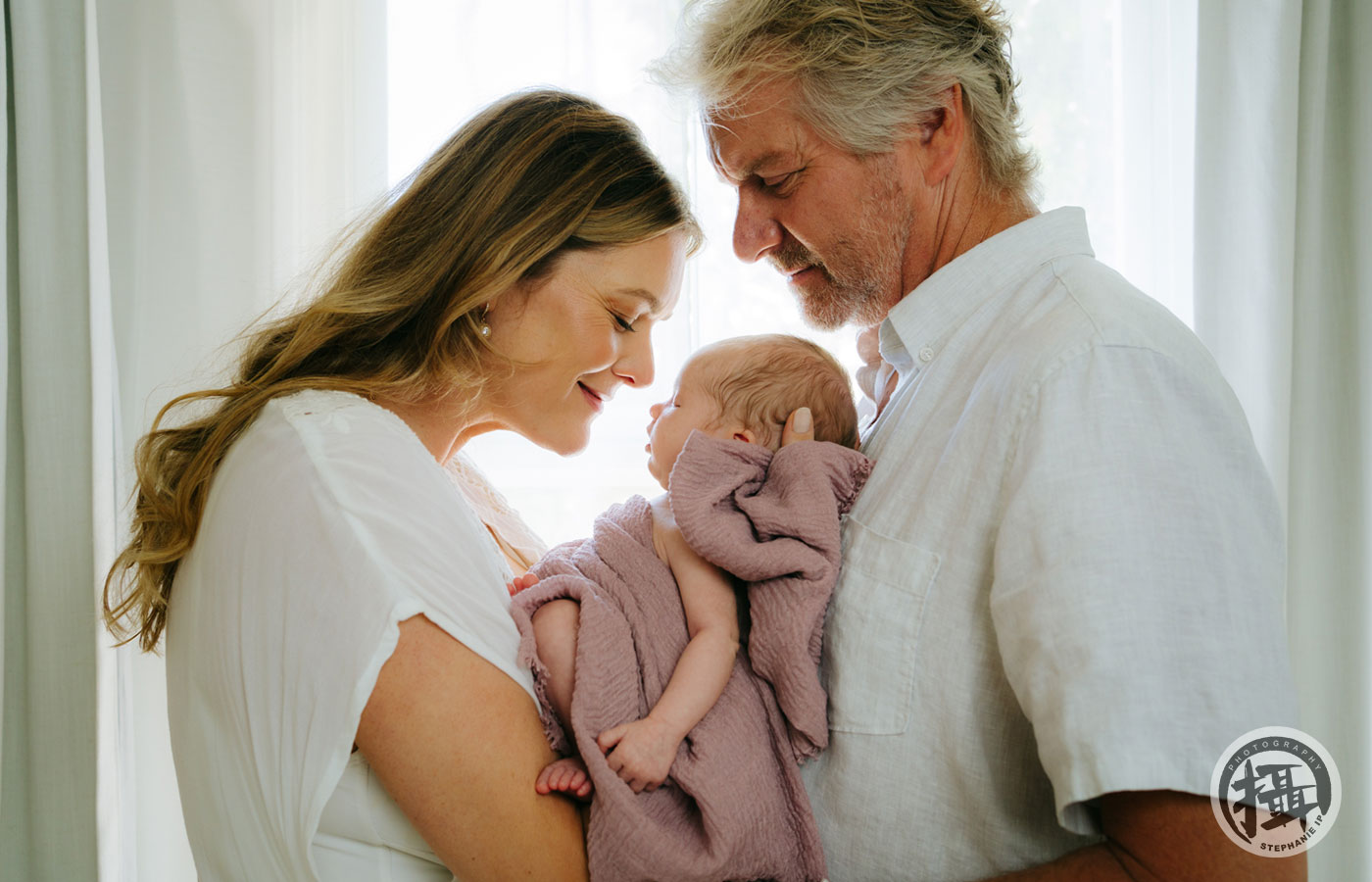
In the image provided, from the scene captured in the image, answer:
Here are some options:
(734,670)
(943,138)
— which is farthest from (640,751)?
(943,138)

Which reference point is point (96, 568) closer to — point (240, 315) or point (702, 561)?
point (240, 315)

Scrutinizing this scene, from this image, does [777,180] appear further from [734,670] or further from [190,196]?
[190,196]

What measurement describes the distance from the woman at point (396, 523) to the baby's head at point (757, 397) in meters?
0.17

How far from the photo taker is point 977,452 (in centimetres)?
105

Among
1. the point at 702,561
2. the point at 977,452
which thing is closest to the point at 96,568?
the point at 702,561

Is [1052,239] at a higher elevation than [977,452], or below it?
higher

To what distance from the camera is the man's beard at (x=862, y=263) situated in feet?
4.73

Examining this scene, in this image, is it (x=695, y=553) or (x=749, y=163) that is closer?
(x=695, y=553)

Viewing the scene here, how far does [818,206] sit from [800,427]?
0.41m

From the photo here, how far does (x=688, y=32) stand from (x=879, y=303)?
1.92 ft

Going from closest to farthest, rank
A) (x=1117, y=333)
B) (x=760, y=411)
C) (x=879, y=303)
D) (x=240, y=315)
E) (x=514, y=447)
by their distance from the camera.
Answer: (x=1117, y=333)
(x=760, y=411)
(x=879, y=303)
(x=240, y=315)
(x=514, y=447)

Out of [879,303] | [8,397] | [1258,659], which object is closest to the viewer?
[1258,659]

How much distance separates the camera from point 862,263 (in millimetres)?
1481

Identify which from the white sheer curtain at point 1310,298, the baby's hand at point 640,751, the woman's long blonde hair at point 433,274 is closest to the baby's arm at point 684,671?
the baby's hand at point 640,751
